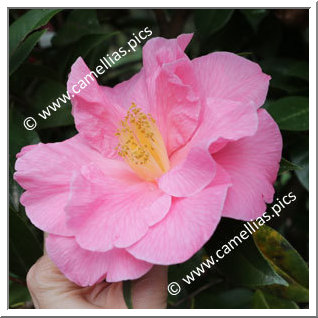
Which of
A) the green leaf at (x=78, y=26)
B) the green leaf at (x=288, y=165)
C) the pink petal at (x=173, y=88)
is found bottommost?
the green leaf at (x=288, y=165)

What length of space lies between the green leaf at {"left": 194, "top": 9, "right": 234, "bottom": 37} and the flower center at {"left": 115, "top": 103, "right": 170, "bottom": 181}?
1.23ft

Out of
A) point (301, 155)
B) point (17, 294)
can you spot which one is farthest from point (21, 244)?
point (301, 155)

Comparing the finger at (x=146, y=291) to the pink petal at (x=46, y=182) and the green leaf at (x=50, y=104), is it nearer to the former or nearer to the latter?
the pink petal at (x=46, y=182)

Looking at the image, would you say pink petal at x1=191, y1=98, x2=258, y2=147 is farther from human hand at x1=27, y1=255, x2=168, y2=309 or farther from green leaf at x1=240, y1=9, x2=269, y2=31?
green leaf at x1=240, y1=9, x2=269, y2=31

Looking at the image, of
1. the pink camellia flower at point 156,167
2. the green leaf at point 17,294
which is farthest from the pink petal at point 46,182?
the green leaf at point 17,294

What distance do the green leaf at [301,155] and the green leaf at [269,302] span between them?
234mm

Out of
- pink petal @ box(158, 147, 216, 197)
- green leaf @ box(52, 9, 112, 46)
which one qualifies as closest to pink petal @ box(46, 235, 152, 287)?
pink petal @ box(158, 147, 216, 197)

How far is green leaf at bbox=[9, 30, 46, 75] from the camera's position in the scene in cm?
91

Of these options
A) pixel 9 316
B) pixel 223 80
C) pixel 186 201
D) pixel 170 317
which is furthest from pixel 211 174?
pixel 9 316

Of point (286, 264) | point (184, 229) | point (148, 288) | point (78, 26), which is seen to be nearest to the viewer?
point (184, 229)

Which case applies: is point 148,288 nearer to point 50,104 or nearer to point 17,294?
point 17,294

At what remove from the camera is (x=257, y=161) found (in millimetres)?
688

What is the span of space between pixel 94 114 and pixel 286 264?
456 mm

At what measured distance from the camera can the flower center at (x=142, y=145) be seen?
77 cm
